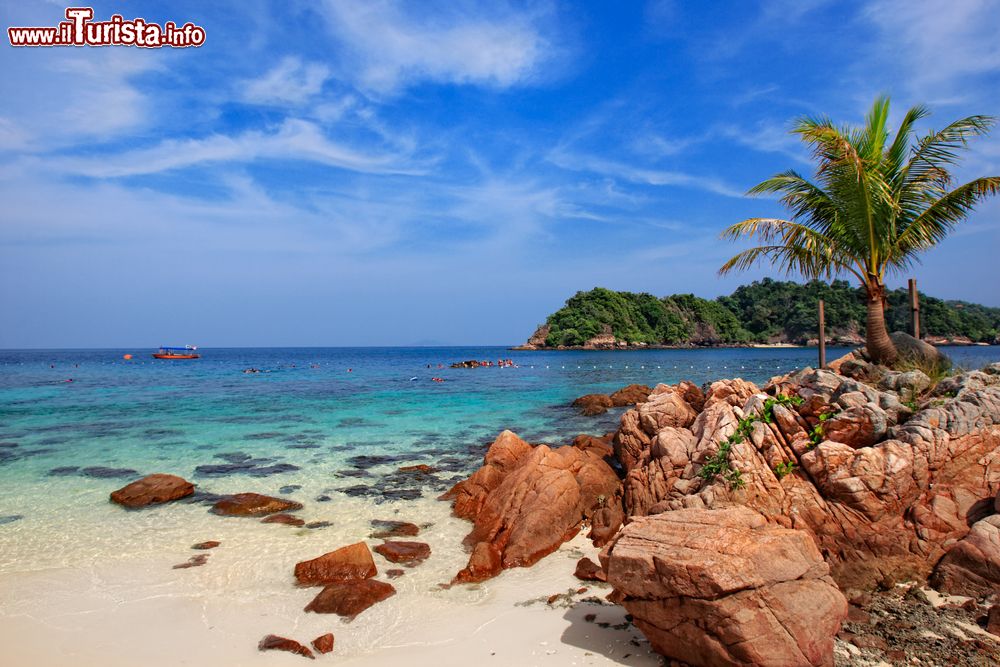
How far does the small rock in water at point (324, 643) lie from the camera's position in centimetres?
588

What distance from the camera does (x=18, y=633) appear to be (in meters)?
6.39

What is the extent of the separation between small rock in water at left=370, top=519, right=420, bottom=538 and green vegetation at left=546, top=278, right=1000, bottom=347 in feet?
384

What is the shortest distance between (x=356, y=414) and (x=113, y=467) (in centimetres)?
1092

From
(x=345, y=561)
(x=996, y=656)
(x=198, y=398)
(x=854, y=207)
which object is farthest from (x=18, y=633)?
(x=198, y=398)

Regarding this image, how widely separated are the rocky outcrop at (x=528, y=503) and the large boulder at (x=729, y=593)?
318 cm

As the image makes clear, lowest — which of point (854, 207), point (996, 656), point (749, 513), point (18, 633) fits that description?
point (18, 633)

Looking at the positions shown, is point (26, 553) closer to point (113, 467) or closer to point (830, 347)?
point (113, 467)

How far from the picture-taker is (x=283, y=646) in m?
5.94

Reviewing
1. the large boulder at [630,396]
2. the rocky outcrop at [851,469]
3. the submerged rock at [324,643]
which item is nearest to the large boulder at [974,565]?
the rocky outcrop at [851,469]

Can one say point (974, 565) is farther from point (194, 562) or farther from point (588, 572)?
point (194, 562)

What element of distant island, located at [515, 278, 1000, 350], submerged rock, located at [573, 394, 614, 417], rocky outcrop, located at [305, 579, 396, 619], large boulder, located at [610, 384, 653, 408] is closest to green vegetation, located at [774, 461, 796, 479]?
rocky outcrop, located at [305, 579, 396, 619]

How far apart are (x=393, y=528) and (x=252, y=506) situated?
332cm

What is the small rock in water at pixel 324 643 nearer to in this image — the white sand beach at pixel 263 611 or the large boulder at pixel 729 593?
the white sand beach at pixel 263 611

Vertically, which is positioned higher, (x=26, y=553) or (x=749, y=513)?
(x=749, y=513)
